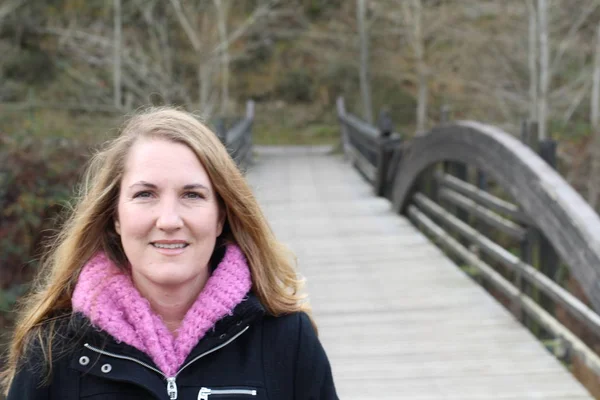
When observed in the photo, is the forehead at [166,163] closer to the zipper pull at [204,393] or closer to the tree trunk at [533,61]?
the zipper pull at [204,393]

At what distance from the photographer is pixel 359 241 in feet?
25.2

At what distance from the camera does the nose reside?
5.47 feet

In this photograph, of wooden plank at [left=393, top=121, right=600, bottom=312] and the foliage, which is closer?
wooden plank at [left=393, top=121, right=600, bottom=312]

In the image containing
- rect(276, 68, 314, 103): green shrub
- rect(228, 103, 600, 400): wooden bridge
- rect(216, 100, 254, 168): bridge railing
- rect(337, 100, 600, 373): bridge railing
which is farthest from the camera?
rect(276, 68, 314, 103): green shrub

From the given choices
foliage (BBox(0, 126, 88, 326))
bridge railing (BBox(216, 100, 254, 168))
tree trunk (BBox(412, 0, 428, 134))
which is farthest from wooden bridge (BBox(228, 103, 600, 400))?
tree trunk (BBox(412, 0, 428, 134))

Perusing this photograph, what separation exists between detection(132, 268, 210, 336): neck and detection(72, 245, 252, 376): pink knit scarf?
0.08 ft

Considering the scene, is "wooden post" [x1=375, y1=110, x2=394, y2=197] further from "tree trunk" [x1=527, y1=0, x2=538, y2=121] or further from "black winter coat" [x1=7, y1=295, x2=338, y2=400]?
"tree trunk" [x1=527, y1=0, x2=538, y2=121]

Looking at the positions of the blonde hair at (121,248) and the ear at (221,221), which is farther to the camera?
the ear at (221,221)

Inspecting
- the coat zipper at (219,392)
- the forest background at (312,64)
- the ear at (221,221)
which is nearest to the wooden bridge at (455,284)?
the ear at (221,221)

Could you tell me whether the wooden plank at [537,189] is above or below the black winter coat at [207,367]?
below

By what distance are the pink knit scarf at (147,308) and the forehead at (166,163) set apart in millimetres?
208

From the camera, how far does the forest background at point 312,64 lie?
20.1m

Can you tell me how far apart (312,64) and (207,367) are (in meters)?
32.4

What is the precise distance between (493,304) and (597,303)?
183cm
